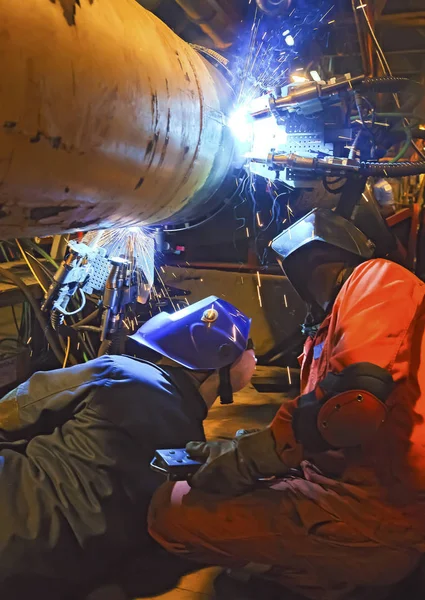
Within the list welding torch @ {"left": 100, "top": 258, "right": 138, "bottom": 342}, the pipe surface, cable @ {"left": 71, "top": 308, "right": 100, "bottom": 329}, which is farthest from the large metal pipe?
cable @ {"left": 71, "top": 308, "right": 100, "bottom": 329}

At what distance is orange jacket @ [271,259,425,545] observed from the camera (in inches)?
58.4

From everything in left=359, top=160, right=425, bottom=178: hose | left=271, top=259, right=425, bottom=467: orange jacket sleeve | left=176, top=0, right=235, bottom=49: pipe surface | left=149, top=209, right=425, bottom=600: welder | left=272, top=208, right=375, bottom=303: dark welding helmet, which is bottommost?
left=149, top=209, right=425, bottom=600: welder

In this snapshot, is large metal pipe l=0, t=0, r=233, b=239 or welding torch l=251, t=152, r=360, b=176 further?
welding torch l=251, t=152, r=360, b=176

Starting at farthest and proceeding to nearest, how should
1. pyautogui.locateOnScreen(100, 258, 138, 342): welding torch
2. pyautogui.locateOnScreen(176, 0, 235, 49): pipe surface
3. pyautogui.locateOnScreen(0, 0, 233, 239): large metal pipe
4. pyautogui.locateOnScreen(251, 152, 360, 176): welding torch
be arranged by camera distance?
pyautogui.locateOnScreen(100, 258, 138, 342): welding torch
pyautogui.locateOnScreen(176, 0, 235, 49): pipe surface
pyautogui.locateOnScreen(251, 152, 360, 176): welding torch
pyautogui.locateOnScreen(0, 0, 233, 239): large metal pipe

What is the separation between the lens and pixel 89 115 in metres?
0.81

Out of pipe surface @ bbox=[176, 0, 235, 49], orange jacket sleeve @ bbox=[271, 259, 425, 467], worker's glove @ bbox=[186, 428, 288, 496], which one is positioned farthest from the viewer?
pipe surface @ bbox=[176, 0, 235, 49]

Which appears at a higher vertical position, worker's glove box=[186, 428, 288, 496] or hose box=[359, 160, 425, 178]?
hose box=[359, 160, 425, 178]

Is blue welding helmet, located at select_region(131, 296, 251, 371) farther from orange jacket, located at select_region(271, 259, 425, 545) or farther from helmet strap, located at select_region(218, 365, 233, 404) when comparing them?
orange jacket, located at select_region(271, 259, 425, 545)

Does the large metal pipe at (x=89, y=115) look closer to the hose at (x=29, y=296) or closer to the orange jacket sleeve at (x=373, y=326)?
the orange jacket sleeve at (x=373, y=326)

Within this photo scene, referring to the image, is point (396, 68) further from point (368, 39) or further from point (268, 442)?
point (268, 442)

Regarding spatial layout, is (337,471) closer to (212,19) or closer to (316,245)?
(316,245)

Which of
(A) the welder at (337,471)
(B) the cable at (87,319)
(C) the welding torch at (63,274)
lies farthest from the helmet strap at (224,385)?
(B) the cable at (87,319)

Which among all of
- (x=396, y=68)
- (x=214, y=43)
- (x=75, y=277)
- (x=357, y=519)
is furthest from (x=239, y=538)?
(x=396, y=68)

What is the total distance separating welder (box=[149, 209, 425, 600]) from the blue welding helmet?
374 mm
